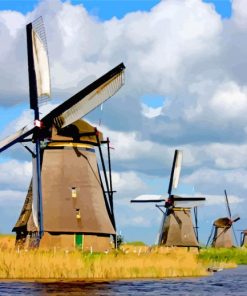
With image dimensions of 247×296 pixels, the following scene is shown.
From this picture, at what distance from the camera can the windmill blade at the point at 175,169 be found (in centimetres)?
5994

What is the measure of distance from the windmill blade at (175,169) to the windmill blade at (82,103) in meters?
27.5

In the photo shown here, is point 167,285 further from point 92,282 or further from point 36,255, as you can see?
point 36,255

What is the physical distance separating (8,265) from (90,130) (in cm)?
1003

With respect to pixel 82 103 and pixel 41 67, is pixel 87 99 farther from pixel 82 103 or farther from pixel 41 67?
pixel 41 67

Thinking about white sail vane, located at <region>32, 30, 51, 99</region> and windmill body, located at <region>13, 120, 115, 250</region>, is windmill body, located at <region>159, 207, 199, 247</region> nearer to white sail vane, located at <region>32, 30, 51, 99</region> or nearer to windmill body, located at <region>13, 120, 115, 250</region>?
windmill body, located at <region>13, 120, 115, 250</region>

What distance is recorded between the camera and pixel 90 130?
34969mm

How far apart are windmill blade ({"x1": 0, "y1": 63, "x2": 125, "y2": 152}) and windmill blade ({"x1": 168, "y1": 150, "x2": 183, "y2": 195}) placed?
27506 millimetres

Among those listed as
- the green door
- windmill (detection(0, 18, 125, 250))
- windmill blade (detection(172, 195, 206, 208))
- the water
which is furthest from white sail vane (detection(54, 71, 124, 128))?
Answer: windmill blade (detection(172, 195, 206, 208))

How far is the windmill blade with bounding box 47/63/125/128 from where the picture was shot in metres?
32.6

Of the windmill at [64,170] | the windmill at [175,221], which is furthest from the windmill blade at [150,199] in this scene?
the windmill at [64,170]

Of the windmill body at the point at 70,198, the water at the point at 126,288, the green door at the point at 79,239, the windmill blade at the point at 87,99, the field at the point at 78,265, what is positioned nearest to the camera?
the water at the point at 126,288

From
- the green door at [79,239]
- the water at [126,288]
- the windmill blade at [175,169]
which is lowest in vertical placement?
the water at [126,288]

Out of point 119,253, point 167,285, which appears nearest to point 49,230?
point 119,253

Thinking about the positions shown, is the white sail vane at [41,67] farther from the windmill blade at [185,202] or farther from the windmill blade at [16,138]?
the windmill blade at [185,202]
